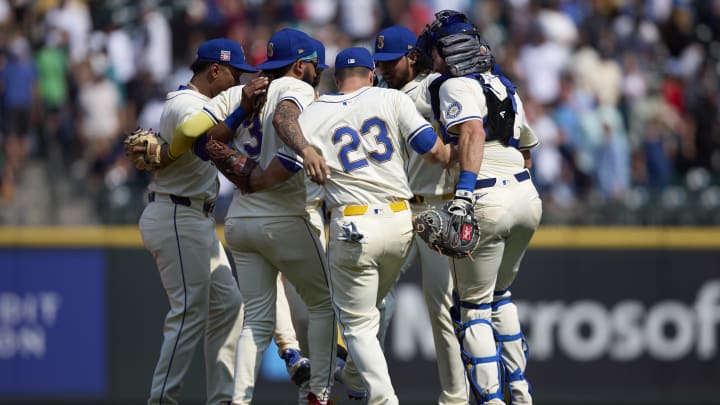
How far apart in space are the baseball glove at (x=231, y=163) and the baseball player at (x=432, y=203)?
3.88 feet

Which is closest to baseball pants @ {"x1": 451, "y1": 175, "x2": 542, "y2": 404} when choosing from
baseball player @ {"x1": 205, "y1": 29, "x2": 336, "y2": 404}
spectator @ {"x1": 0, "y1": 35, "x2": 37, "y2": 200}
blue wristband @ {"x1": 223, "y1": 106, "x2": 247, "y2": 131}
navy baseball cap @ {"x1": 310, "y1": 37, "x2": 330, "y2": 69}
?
baseball player @ {"x1": 205, "y1": 29, "x2": 336, "y2": 404}

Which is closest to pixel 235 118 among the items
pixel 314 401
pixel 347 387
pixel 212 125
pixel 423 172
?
pixel 212 125

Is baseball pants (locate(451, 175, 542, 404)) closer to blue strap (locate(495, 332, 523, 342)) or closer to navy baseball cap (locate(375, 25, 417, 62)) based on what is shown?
blue strap (locate(495, 332, 523, 342))

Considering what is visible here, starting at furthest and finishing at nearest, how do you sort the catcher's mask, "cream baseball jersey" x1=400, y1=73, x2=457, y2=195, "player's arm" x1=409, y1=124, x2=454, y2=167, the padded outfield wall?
the padded outfield wall → "cream baseball jersey" x1=400, y1=73, x2=457, y2=195 → the catcher's mask → "player's arm" x1=409, y1=124, x2=454, y2=167

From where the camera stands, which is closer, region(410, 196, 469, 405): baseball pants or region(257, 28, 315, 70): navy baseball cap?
region(257, 28, 315, 70): navy baseball cap

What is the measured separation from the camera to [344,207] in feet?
22.6

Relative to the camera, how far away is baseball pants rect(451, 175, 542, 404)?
277 inches

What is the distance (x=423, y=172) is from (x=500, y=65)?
775 centimetres

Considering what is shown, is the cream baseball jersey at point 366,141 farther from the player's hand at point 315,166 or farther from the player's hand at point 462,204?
the player's hand at point 462,204

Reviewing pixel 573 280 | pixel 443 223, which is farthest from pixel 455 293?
pixel 573 280

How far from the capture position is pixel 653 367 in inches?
480

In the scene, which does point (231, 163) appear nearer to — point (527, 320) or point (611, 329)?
point (527, 320)

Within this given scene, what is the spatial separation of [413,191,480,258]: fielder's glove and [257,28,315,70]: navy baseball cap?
1.35m

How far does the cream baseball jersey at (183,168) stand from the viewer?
7.59 m
